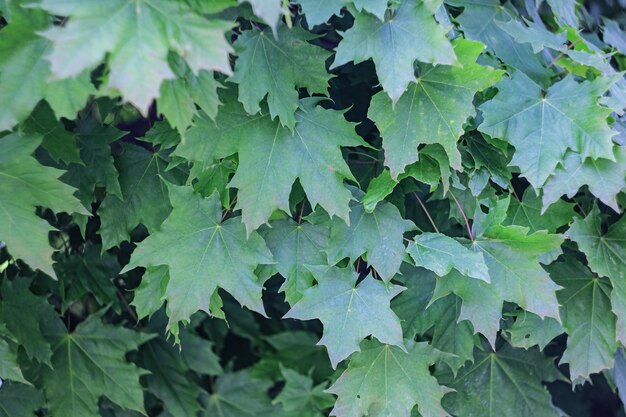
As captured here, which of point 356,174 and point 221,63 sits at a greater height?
point 221,63

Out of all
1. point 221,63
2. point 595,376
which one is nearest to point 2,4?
point 221,63

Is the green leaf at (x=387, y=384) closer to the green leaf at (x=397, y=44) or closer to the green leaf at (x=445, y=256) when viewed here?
the green leaf at (x=445, y=256)

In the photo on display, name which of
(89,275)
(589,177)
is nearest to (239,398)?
(89,275)

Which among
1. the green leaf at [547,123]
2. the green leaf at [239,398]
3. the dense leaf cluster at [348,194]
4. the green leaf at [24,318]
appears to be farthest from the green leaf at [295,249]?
the green leaf at [239,398]

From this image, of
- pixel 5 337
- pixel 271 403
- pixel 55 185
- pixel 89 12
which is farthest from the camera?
pixel 271 403

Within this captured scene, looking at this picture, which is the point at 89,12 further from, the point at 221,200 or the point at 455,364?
the point at 455,364
